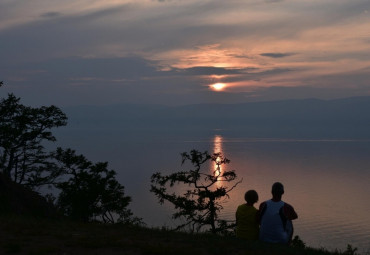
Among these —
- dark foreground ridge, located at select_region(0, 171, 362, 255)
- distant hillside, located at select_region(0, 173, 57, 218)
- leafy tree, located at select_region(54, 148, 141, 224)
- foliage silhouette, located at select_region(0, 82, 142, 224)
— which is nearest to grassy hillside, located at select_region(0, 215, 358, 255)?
dark foreground ridge, located at select_region(0, 171, 362, 255)

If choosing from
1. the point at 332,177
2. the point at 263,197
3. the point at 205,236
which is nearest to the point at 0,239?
the point at 205,236

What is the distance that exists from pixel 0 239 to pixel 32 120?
2478 cm

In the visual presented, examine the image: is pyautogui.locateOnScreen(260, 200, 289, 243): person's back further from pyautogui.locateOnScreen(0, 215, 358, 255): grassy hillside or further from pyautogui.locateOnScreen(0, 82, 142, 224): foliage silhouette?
pyautogui.locateOnScreen(0, 82, 142, 224): foliage silhouette

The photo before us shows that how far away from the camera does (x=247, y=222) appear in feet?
37.8

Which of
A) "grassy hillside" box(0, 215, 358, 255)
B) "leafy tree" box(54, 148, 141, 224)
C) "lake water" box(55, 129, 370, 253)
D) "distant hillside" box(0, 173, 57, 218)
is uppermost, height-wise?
"lake water" box(55, 129, 370, 253)

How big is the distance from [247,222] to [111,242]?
358cm

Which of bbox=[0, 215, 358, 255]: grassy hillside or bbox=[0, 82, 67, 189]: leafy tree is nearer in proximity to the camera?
bbox=[0, 215, 358, 255]: grassy hillside

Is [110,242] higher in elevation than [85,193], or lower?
lower

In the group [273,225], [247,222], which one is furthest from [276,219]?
[247,222]

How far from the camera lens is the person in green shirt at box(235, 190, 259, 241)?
11211mm

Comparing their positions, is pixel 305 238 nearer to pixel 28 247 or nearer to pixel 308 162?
pixel 28 247

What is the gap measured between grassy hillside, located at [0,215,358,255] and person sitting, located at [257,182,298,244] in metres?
0.45

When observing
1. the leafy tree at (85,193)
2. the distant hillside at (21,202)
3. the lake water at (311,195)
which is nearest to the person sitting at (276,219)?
the distant hillside at (21,202)

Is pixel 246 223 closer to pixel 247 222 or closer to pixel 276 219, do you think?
pixel 247 222
